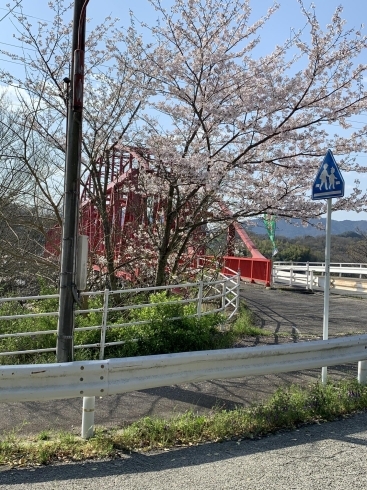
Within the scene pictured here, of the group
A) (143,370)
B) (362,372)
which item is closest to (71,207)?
(143,370)

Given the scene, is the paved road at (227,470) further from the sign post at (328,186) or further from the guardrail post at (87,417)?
the sign post at (328,186)

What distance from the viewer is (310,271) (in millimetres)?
22750

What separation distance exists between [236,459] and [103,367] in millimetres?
1391

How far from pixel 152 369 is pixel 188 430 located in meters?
0.65

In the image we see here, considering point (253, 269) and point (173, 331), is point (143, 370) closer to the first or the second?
point (173, 331)

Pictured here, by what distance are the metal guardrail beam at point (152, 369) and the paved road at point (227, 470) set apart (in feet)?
2.07

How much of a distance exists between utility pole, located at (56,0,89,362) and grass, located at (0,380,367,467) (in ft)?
3.44

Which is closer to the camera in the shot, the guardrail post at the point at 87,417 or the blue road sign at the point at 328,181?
the guardrail post at the point at 87,417

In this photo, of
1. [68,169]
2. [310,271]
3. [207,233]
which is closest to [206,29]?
[207,233]

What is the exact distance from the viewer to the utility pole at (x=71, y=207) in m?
5.33

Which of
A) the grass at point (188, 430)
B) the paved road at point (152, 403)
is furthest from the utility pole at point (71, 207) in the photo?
the grass at point (188, 430)

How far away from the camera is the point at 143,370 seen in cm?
471

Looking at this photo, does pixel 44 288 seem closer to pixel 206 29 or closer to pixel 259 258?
pixel 206 29

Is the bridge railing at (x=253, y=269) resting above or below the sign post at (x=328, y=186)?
below
